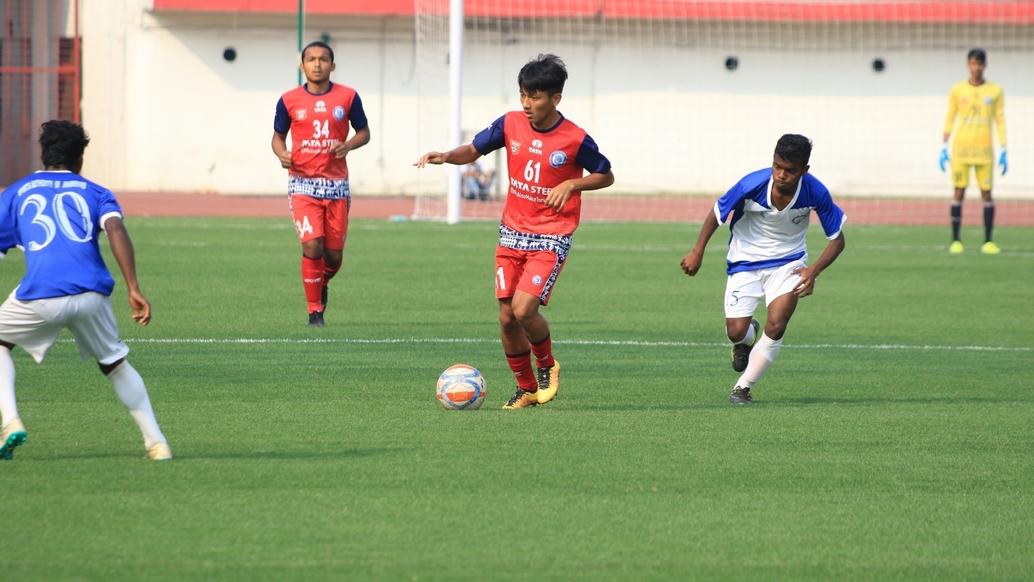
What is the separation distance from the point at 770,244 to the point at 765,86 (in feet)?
88.8

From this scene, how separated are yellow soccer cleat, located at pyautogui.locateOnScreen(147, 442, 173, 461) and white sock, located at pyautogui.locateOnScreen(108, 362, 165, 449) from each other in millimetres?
19

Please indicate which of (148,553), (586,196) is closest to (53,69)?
(586,196)

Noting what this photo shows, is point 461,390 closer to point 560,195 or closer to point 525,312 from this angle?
point 525,312

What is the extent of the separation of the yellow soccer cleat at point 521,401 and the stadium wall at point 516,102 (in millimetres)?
25352

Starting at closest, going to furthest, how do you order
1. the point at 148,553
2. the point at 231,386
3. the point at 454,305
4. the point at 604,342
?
1. the point at 148,553
2. the point at 231,386
3. the point at 604,342
4. the point at 454,305

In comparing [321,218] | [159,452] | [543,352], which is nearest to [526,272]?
[543,352]

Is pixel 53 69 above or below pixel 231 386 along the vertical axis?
above

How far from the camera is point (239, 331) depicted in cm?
1234

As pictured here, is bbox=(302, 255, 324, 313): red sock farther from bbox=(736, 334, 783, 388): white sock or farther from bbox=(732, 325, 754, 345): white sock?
bbox=(736, 334, 783, 388): white sock

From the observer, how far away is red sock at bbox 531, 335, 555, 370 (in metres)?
9.18

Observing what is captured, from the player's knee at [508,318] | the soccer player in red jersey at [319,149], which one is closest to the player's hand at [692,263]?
the player's knee at [508,318]

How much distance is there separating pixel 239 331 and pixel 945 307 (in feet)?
22.6

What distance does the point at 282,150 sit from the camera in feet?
42.6

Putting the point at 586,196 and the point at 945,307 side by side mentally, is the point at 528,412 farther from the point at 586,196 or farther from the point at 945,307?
the point at 586,196
